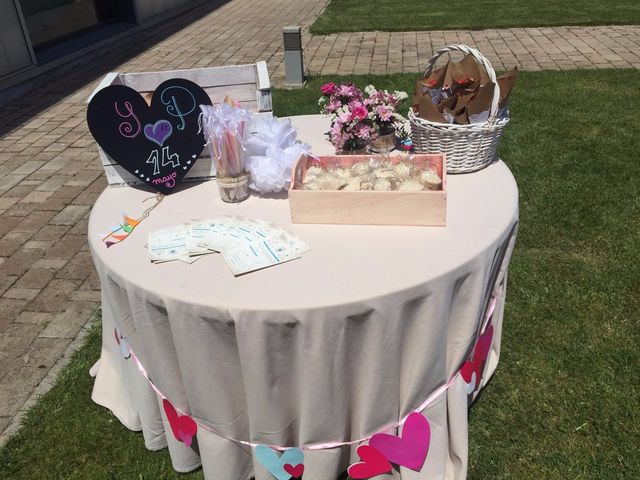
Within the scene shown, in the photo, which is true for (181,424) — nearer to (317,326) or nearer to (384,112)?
(317,326)

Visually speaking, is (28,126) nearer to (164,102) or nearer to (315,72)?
(315,72)

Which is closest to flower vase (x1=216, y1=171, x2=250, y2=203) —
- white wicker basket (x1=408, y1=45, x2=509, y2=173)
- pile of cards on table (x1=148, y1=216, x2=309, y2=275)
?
pile of cards on table (x1=148, y1=216, x2=309, y2=275)

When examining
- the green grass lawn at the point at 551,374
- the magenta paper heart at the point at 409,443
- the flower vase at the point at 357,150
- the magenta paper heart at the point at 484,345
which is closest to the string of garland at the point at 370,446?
the magenta paper heart at the point at 409,443

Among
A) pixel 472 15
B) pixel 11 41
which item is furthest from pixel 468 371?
pixel 472 15

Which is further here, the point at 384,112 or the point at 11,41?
the point at 11,41

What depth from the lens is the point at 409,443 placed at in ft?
5.88

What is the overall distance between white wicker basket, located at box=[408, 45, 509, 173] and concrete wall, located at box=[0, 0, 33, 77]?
686 cm

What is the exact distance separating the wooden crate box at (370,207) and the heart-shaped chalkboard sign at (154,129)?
0.51m

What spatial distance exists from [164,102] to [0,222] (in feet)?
9.15

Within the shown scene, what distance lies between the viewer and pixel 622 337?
8.82 feet

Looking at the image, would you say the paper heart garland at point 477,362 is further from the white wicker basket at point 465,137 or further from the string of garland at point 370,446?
the white wicker basket at point 465,137

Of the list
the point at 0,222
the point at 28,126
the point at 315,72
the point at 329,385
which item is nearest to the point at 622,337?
the point at 329,385

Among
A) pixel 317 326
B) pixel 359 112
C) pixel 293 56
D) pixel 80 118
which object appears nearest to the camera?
pixel 317 326

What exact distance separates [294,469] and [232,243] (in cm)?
82
